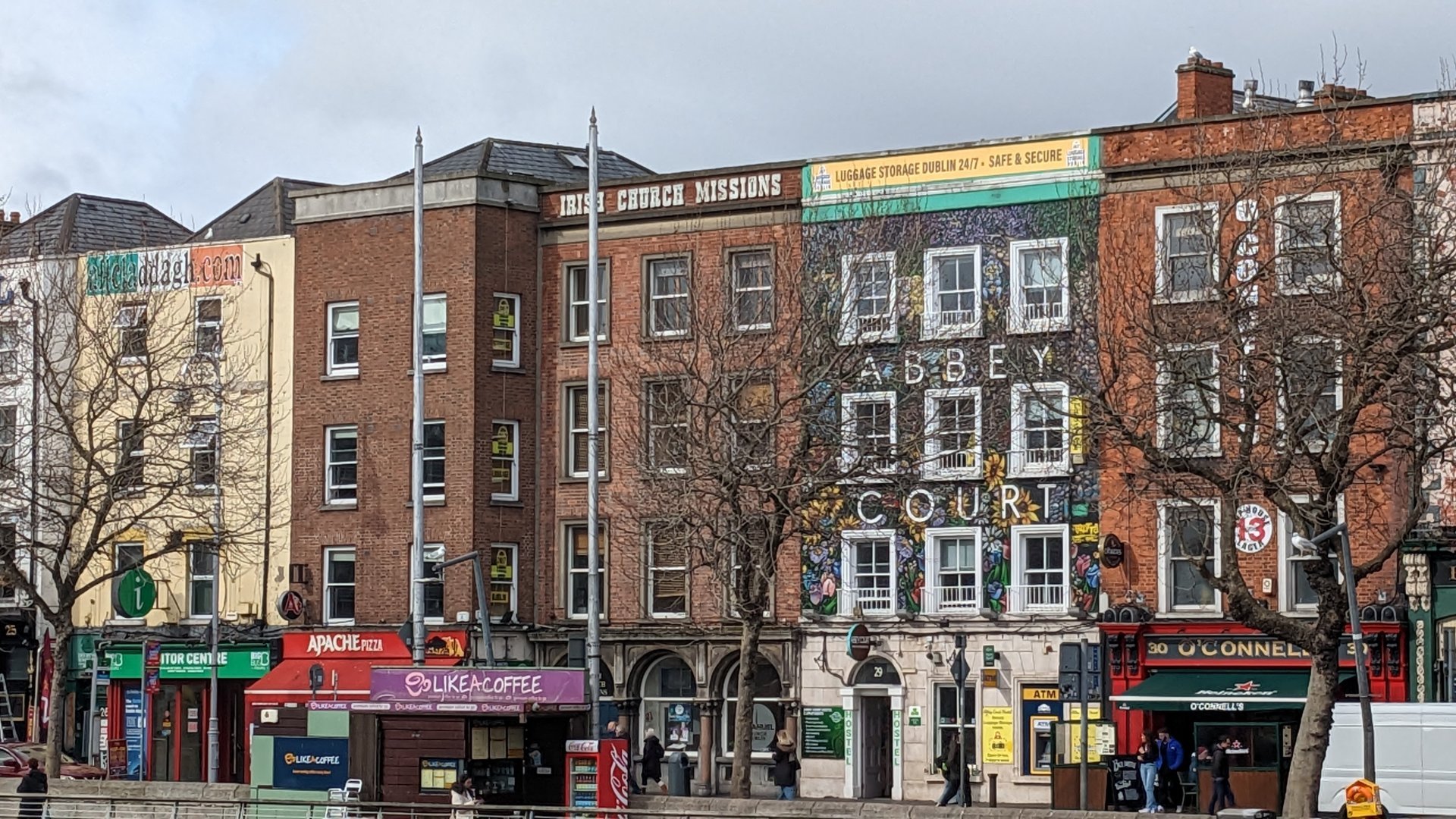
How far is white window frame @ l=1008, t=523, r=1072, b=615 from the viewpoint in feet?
166

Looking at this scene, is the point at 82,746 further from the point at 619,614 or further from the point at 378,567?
the point at 619,614

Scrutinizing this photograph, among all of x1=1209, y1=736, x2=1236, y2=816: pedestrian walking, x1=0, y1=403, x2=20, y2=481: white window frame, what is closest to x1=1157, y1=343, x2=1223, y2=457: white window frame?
x1=1209, y1=736, x2=1236, y2=816: pedestrian walking

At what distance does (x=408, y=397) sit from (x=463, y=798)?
1968 centimetres

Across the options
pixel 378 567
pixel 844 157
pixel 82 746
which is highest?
pixel 844 157

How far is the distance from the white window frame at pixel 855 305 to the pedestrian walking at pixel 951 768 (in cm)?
775

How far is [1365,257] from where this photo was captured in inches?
1458

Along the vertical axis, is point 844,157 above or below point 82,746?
above

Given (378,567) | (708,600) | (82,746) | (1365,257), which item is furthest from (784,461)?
(82,746)

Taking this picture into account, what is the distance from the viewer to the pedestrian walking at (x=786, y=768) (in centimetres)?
5084

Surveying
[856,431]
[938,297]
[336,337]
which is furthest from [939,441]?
[336,337]

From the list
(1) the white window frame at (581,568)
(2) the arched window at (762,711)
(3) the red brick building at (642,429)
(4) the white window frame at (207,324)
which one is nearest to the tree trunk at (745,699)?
(3) the red brick building at (642,429)

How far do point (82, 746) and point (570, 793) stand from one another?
25.2m

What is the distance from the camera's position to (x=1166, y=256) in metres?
43.5

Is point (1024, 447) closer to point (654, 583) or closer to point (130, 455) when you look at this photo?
point (654, 583)
